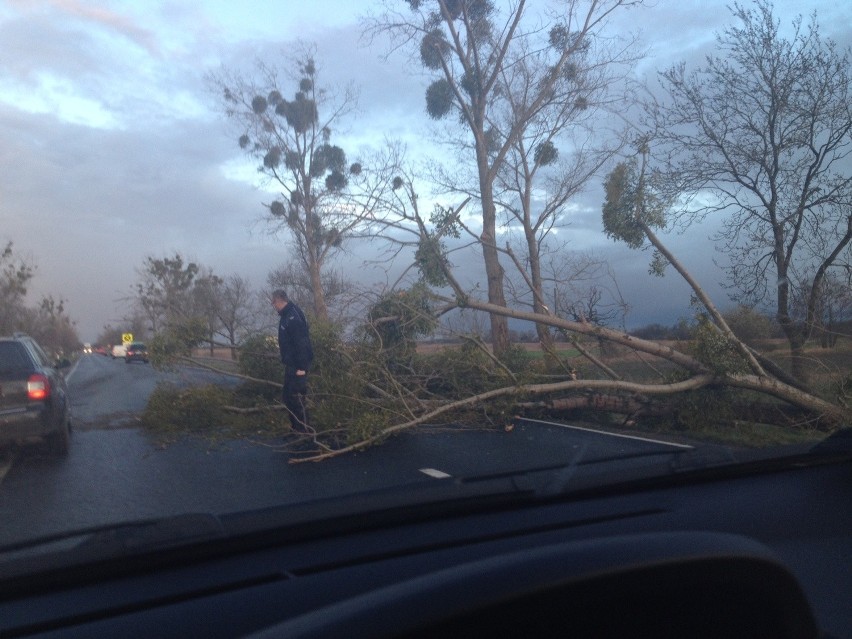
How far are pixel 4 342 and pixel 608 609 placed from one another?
9247mm

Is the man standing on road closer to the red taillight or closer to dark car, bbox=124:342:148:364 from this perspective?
the red taillight

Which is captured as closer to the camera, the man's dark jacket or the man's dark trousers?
the man's dark trousers

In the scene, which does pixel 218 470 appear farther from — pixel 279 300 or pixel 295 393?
pixel 279 300

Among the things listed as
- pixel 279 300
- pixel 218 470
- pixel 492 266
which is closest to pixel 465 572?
pixel 218 470

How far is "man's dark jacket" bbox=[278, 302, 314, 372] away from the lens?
10.5m

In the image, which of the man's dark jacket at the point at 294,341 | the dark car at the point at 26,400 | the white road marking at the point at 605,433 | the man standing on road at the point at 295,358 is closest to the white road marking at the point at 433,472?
the man standing on road at the point at 295,358

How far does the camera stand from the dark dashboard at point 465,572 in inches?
76.1

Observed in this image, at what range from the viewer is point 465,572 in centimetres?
196

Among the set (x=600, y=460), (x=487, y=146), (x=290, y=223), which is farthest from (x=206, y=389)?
(x=290, y=223)

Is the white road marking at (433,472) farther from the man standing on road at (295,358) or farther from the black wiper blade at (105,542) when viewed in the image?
the black wiper blade at (105,542)

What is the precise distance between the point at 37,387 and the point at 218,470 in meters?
2.66

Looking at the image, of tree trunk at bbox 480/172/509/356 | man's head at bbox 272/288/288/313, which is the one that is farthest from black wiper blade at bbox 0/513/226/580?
tree trunk at bbox 480/172/509/356

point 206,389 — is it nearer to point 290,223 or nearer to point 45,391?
point 45,391

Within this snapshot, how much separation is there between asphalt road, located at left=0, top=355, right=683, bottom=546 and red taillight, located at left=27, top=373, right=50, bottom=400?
2.58ft
